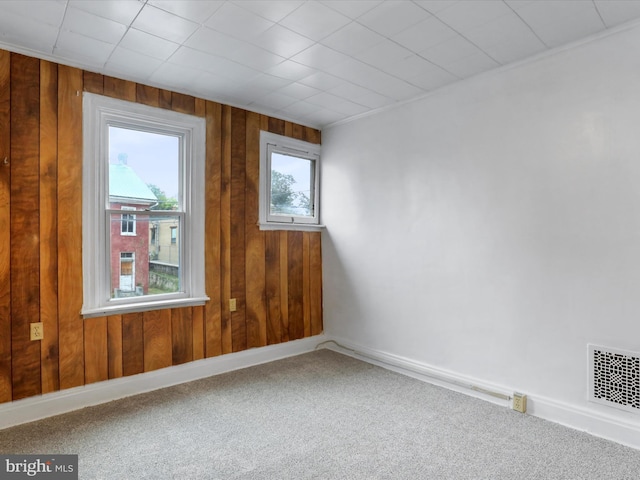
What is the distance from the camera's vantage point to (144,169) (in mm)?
2889

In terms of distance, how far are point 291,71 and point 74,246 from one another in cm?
188

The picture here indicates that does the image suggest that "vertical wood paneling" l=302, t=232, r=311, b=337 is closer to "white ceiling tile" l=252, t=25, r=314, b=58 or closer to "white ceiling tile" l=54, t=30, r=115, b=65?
"white ceiling tile" l=252, t=25, r=314, b=58

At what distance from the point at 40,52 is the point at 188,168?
1137 mm

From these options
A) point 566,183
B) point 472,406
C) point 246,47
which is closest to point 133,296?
point 246,47

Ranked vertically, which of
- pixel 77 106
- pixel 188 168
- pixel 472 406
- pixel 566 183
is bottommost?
pixel 472 406

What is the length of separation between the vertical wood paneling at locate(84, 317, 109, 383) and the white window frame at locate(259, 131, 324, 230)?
1.49 metres

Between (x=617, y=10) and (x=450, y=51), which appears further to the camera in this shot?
(x=450, y=51)

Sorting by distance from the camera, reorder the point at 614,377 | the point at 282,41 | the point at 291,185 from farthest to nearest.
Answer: the point at 291,185
the point at 282,41
the point at 614,377

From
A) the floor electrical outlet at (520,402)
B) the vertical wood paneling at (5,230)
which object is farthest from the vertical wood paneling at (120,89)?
the floor electrical outlet at (520,402)

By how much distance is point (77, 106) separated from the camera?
2.53 metres

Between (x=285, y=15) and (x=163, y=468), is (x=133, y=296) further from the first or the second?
(x=285, y=15)

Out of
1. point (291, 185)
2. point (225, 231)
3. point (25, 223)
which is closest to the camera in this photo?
point (25, 223)

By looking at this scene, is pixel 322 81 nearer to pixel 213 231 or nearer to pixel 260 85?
pixel 260 85

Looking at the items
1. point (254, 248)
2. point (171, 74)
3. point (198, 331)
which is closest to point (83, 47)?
point (171, 74)
